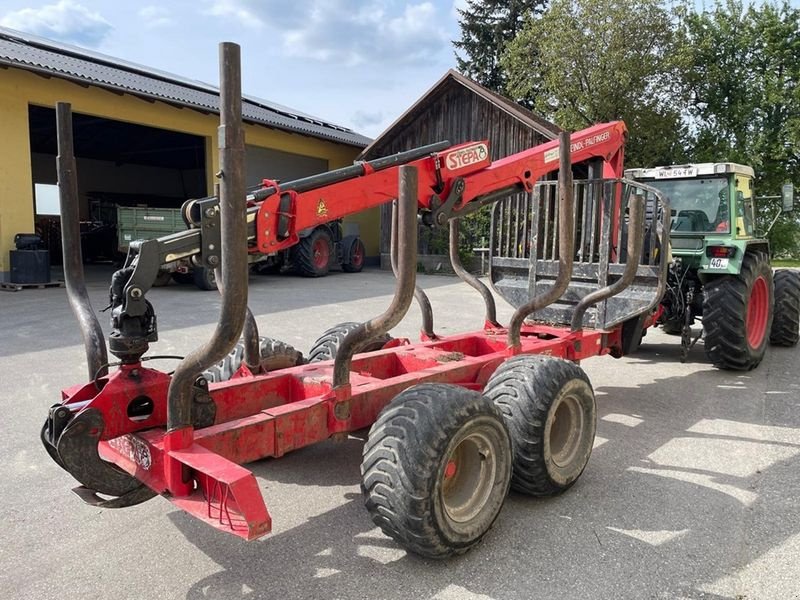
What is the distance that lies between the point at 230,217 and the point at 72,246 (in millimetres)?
1242

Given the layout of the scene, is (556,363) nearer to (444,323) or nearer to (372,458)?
(372,458)

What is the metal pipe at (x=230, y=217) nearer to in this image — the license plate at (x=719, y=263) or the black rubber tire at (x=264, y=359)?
the black rubber tire at (x=264, y=359)

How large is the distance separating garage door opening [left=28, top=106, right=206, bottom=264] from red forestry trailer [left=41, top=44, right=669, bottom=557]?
50.5 ft

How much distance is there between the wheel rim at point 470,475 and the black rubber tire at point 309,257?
13901mm

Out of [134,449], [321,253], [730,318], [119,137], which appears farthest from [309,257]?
[134,449]

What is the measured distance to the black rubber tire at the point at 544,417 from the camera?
3.49m

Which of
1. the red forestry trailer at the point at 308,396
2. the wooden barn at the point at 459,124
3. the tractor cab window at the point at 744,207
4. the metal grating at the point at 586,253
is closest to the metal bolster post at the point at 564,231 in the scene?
the red forestry trailer at the point at 308,396

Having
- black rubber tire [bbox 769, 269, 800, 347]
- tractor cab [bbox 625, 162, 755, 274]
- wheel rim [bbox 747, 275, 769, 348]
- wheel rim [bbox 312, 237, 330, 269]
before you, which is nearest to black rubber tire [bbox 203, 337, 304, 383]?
tractor cab [bbox 625, 162, 755, 274]

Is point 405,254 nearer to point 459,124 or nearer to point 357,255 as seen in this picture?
point 357,255

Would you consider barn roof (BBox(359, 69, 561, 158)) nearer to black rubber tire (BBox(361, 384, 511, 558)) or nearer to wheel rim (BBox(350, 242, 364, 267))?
wheel rim (BBox(350, 242, 364, 267))

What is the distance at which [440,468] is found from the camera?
2.91 m

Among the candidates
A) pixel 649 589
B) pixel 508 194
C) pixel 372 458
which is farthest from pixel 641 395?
pixel 372 458

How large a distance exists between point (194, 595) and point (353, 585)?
667mm

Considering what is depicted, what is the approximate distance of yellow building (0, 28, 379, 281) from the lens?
13.1m
